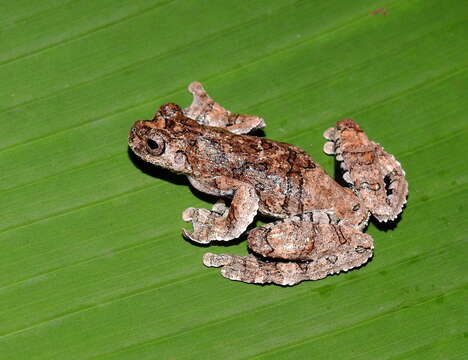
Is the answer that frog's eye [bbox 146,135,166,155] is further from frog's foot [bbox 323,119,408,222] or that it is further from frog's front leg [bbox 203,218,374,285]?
frog's foot [bbox 323,119,408,222]

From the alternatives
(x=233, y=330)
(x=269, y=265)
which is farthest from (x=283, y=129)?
(x=233, y=330)

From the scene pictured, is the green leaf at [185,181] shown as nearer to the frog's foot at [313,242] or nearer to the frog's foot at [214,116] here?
the frog's foot at [214,116]

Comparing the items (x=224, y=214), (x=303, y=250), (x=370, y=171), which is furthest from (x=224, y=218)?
(x=370, y=171)

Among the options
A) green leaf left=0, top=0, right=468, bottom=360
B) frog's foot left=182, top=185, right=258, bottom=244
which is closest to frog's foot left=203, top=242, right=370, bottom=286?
green leaf left=0, top=0, right=468, bottom=360

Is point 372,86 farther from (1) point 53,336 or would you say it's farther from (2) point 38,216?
(1) point 53,336

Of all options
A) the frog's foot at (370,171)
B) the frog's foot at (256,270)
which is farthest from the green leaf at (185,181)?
the frog's foot at (370,171)
